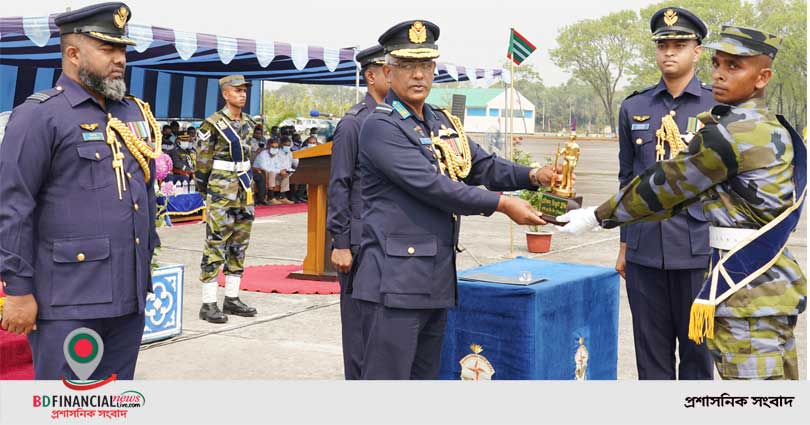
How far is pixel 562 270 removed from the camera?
4684 millimetres

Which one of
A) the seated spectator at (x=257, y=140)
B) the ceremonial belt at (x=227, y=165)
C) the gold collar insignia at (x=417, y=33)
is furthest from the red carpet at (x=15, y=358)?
the seated spectator at (x=257, y=140)

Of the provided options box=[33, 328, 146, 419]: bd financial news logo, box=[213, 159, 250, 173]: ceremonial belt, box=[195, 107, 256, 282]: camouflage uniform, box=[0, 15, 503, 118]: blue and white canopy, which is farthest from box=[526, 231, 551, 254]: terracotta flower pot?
box=[33, 328, 146, 419]: bd financial news logo

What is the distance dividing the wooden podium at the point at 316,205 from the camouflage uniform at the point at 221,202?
1.11m

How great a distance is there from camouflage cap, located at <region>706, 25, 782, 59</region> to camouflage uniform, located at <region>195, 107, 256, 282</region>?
4.90 m

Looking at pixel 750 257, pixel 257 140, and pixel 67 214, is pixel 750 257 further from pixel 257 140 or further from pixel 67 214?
pixel 257 140

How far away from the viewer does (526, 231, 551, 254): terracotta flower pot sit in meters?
11.7

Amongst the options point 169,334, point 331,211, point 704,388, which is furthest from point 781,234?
point 169,334

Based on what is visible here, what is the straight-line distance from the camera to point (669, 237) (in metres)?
4.33

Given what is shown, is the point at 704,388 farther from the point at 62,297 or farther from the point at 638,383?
the point at 62,297

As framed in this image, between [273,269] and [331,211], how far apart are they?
17.1 feet

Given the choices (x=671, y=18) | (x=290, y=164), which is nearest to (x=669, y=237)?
(x=671, y=18)

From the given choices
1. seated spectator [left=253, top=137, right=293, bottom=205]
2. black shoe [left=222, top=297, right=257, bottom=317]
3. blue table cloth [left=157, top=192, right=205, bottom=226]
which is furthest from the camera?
seated spectator [left=253, top=137, right=293, bottom=205]

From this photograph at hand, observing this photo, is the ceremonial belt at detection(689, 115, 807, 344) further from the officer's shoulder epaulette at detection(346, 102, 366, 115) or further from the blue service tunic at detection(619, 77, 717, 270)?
the officer's shoulder epaulette at detection(346, 102, 366, 115)

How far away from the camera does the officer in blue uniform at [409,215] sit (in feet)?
11.9
